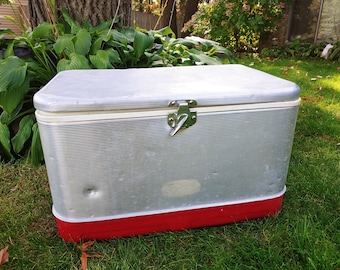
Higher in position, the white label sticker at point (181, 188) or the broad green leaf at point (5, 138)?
the white label sticker at point (181, 188)

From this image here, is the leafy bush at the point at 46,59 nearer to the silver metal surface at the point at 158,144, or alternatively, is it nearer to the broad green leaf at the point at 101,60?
the broad green leaf at the point at 101,60

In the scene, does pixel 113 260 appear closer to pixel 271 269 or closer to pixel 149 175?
pixel 149 175

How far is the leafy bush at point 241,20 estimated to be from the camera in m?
4.95

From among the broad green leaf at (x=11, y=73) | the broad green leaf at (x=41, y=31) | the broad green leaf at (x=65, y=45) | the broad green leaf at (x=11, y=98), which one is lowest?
the broad green leaf at (x=11, y=98)

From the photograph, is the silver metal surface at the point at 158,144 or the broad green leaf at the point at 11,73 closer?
the silver metal surface at the point at 158,144

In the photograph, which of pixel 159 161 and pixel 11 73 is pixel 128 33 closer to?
pixel 11 73

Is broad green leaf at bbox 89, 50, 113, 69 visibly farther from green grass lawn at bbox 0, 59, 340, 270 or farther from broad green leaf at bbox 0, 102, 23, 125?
green grass lawn at bbox 0, 59, 340, 270

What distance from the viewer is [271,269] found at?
0.92 metres

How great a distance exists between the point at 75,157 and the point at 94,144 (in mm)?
69

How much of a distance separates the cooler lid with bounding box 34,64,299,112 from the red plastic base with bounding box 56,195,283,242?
1.29ft

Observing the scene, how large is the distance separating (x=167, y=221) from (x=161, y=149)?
0.28m

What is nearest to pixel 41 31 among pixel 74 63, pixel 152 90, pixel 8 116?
pixel 74 63

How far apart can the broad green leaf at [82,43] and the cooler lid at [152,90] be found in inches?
19.9

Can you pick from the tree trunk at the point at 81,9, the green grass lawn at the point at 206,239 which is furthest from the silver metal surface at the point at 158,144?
the tree trunk at the point at 81,9
